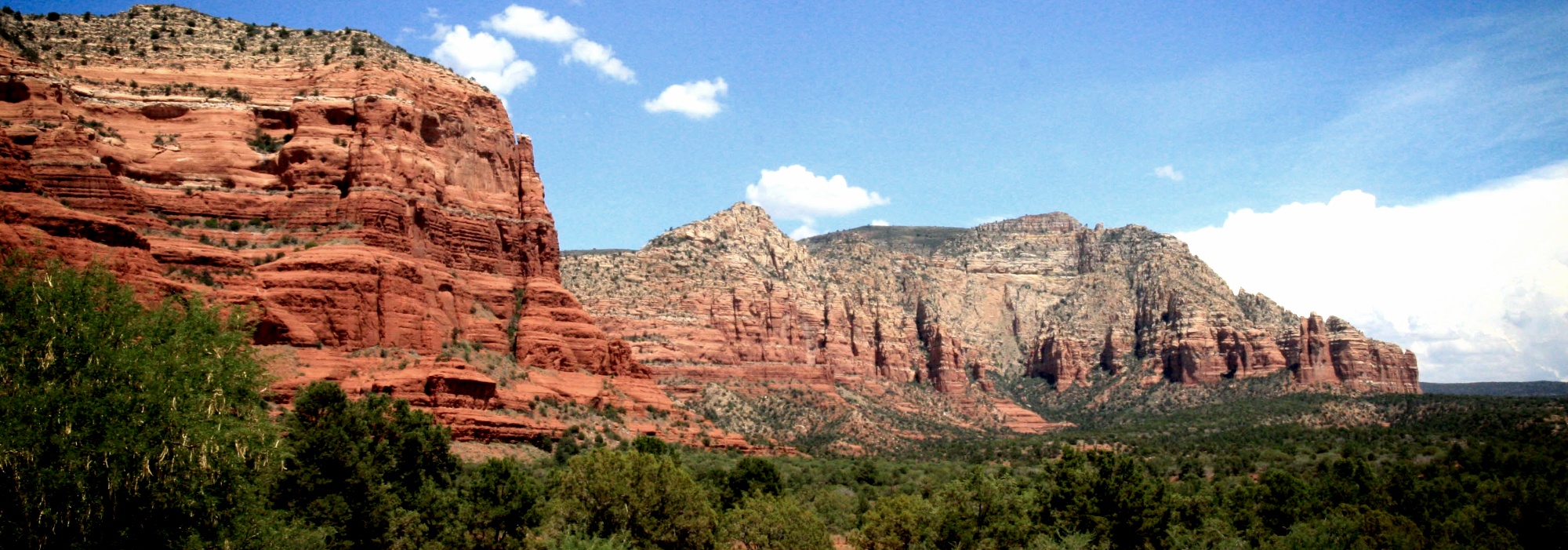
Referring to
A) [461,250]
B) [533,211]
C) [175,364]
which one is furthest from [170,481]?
[533,211]

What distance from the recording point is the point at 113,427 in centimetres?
2711

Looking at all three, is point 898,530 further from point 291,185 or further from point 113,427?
point 291,185

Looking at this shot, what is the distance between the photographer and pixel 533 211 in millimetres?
80375

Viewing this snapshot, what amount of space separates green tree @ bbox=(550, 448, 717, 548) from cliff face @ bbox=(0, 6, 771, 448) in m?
18.0

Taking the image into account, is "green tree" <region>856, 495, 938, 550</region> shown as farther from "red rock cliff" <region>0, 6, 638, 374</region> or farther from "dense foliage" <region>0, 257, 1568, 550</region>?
"red rock cliff" <region>0, 6, 638, 374</region>

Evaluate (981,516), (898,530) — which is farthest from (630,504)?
(981,516)

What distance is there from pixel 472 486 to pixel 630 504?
6139 millimetres

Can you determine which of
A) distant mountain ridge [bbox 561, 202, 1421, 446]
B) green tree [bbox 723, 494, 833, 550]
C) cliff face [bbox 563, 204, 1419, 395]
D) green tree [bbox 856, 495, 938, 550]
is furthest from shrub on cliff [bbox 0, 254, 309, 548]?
cliff face [bbox 563, 204, 1419, 395]

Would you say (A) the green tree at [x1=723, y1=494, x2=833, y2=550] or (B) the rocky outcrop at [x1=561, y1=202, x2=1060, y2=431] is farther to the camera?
(B) the rocky outcrop at [x1=561, y1=202, x2=1060, y2=431]

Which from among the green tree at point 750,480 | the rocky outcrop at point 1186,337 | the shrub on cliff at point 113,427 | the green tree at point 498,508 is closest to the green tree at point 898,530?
the green tree at point 750,480

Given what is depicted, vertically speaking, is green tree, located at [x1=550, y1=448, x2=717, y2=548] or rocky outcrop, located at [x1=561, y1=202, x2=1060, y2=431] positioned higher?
rocky outcrop, located at [x1=561, y1=202, x2=1060, y2=431]

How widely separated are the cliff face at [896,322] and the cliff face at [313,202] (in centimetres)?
3952

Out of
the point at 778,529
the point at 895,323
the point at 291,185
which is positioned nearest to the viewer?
the point at 778,529

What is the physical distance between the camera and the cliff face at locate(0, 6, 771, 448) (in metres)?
55.2
